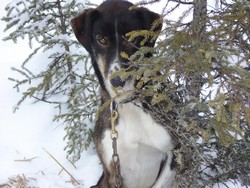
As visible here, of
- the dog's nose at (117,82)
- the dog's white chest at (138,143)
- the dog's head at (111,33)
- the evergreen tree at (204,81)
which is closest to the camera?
the evergreen tree at (204,81)

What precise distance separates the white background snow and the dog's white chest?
1277 mm

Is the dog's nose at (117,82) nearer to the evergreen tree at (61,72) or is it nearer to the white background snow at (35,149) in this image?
the evergreen tree at (61,72)

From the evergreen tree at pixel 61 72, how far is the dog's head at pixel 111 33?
60.8 inches

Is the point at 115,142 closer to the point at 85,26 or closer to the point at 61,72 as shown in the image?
the point at 85,26

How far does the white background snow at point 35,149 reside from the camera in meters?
5.61

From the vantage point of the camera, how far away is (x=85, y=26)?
425 cm

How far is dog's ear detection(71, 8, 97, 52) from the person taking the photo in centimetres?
420

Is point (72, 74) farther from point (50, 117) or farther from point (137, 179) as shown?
point (137, 179)

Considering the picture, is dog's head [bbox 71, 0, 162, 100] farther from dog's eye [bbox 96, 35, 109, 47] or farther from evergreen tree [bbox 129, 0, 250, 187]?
evergreen tree [bbox 129, 0, 250, 187]

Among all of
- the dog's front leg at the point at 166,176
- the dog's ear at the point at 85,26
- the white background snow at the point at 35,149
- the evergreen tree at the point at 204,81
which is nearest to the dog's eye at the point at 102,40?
the dog's ear at the point at 85,26

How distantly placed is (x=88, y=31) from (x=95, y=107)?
1.79 metres

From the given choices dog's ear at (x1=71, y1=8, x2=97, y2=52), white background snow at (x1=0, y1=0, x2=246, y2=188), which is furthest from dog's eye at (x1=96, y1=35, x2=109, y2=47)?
white background snow at (x1=0, y1=0, x2=246, y2=188)

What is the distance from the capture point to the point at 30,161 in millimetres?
5836

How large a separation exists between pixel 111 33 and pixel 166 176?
138 centimetres
